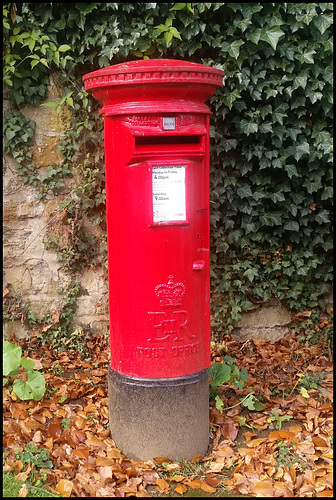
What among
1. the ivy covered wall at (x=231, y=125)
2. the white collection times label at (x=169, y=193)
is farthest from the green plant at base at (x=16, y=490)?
the ivy covered wall at (x=231, y=125)

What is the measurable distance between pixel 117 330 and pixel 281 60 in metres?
2.20

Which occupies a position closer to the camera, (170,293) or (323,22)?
(170,293)

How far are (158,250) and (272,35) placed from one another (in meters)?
1.83

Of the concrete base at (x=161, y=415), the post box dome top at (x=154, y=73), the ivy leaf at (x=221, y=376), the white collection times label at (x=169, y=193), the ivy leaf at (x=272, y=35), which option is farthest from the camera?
the ivy leaf at (x=272, y=35)

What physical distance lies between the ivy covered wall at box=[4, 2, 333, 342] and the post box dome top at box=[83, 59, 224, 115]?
3.54ft

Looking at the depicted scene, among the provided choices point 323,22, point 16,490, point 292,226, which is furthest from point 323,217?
point 16,490

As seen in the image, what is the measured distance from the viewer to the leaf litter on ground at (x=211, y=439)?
2961mm

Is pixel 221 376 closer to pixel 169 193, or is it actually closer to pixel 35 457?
pixel 35 457

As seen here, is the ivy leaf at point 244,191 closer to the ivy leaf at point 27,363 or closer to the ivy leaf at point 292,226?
the ivy leaf at point 292,226

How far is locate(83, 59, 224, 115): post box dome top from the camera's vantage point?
9.06 ft

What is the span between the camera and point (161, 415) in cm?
312

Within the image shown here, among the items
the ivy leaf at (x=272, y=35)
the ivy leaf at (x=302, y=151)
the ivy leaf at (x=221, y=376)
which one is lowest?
the ivy leaf at (x=221, y=376)

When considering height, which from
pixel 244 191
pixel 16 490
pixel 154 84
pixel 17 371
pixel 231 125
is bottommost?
pixel 16 490

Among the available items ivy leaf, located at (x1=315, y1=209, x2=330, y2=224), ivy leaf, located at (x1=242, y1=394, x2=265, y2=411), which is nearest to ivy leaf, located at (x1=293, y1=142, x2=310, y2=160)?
ivy leaf, located at (x1=315, y1=209, x2=330, y2=224)
